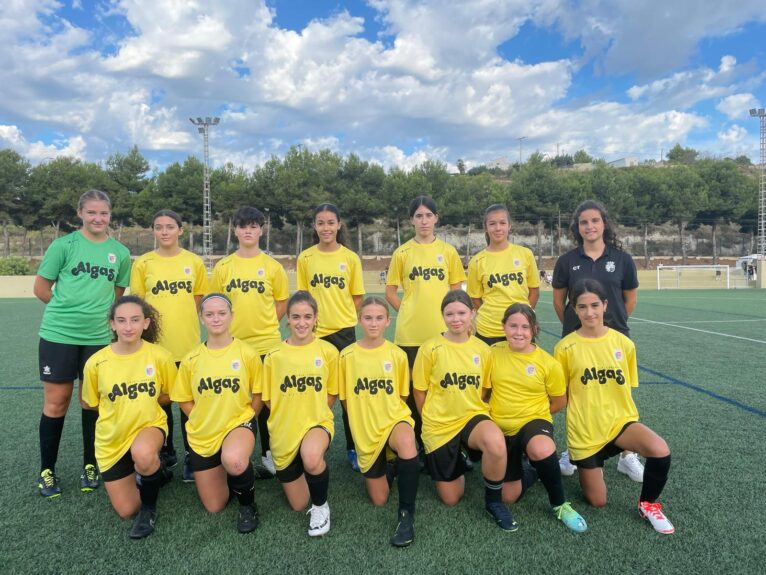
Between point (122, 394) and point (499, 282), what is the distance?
8.05ft

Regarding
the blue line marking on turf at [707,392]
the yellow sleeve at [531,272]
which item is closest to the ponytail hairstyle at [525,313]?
the yellow sleeve at [531,272]

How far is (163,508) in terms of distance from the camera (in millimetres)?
2846

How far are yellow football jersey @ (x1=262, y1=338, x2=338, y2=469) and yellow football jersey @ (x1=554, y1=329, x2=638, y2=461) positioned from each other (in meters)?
1.40

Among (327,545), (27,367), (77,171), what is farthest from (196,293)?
(77,171)

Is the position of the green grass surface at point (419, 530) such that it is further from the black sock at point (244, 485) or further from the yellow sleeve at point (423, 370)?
the yellow sleeve at point (423, 370)

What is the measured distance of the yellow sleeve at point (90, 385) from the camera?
287 cm

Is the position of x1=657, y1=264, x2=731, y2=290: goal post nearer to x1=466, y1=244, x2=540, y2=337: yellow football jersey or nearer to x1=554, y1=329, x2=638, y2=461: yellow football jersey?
x1=466, y1=244, x2=540, y2=337: yellow football jersey

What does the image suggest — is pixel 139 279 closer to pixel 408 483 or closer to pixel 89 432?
pixel 89 432

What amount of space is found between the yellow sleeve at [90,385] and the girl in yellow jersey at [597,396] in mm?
2714

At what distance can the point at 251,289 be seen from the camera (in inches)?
135

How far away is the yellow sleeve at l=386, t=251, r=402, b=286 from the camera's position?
3682 mm

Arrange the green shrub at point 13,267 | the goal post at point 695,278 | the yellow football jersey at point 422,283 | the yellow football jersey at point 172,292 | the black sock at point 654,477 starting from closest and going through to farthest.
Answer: the black sock at point 654,477 → the yellow football jersey at point 172,292 → the yellow football jersey at point 422,283 → the green shrub at point 13,267 → the goal post at point 695,278

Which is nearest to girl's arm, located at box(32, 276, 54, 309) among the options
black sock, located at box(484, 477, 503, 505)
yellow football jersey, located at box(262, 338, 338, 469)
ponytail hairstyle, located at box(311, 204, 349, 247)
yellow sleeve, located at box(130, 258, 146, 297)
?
yellow sleeve, located at box(130, 258, 146, 297)

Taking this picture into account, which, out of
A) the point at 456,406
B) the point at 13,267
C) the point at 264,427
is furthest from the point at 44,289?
the point at 13,267
